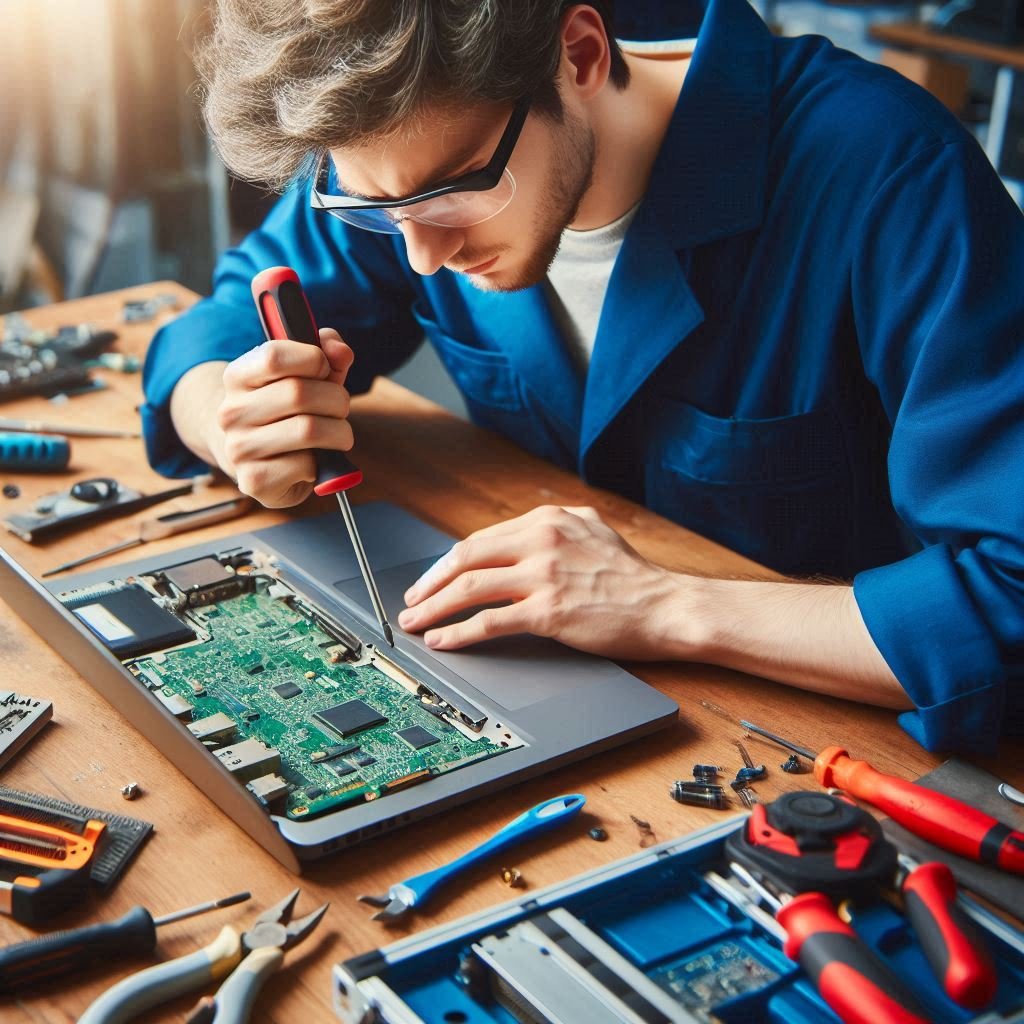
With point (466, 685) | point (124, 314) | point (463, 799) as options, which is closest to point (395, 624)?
point (466, 685)

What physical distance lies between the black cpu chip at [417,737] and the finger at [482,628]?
0.40 feet

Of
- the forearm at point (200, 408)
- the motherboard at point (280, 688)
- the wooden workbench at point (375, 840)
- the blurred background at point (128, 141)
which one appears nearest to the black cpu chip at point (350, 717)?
the motherboard at point (280, 688)

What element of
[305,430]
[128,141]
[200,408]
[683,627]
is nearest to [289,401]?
[305,430]

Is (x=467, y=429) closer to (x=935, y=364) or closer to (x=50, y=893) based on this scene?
(x=935, y=364)

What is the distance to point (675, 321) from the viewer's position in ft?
4.60

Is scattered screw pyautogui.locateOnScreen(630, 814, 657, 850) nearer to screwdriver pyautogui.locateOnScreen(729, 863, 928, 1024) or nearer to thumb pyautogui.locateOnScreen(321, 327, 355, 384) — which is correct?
screwdriver pyautogui.locateOnScreen(729, 863, 928, 1024)

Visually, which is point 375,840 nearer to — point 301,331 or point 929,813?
point 929,813

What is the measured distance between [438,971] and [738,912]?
0.20 metres

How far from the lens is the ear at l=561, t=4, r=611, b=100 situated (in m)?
1.25

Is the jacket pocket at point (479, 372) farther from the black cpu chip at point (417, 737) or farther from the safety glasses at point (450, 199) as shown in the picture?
the black cpu chip at point (417, 737)

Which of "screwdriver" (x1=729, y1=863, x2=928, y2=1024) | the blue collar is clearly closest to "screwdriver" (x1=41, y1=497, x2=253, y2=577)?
the blue collar

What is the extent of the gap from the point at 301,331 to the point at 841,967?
78 cm

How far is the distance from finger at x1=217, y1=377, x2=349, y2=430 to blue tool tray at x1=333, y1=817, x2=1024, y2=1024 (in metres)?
0.59

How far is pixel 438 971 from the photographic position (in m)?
0.77
